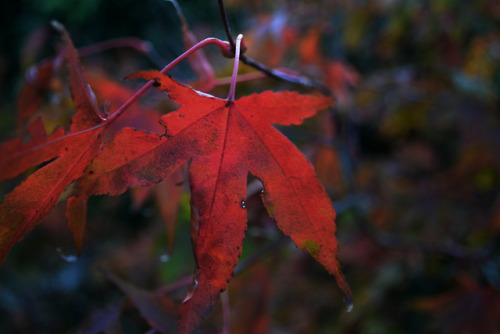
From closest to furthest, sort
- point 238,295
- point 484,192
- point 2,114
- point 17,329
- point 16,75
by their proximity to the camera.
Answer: point 238,295
point 484,192
point 17,329
point 2,114
point 16,75

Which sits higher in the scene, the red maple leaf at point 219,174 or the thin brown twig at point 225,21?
the thin brown twig at point 225,21

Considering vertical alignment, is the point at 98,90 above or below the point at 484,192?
above

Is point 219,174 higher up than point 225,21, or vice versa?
point 225,21

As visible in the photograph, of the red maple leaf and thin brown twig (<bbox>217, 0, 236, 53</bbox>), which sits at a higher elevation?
thin brown twig (<bbox>217, 0, 236, 53</bbox>)

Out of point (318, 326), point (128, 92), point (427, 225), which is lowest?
point (318, 326)

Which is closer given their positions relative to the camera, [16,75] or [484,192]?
[484,192]

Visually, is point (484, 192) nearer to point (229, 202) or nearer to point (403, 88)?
point (403, 88)

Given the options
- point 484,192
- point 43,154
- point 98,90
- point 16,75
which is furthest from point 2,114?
point 484,192

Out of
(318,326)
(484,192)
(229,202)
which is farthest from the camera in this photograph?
(318,326)
